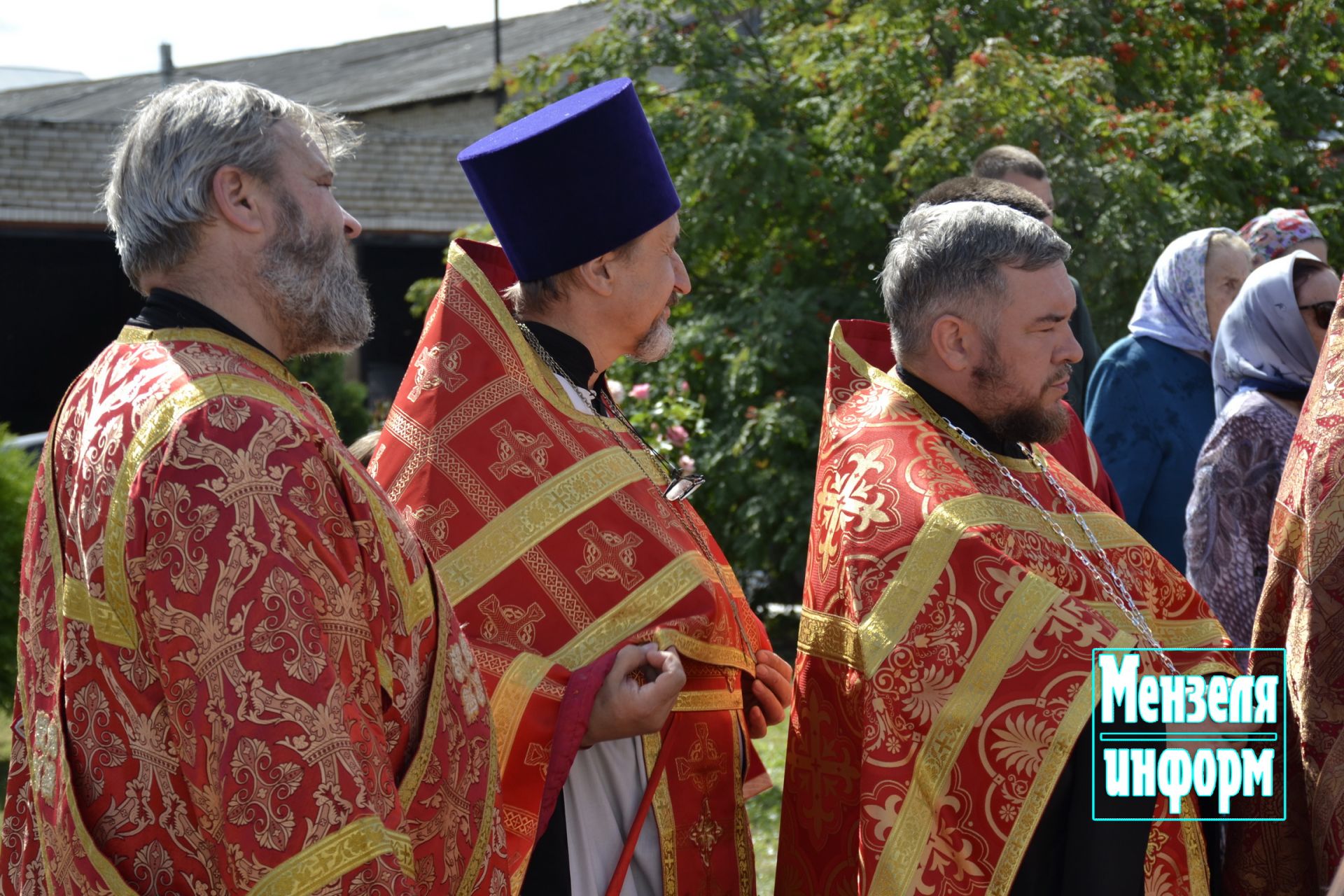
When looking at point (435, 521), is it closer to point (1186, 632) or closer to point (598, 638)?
point (598, 638)

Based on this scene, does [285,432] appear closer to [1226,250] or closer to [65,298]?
[1226,250]

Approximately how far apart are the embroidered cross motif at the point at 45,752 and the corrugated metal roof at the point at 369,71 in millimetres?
17574

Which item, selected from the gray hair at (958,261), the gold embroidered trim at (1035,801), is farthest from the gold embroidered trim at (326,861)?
the gray hair at (958,261)

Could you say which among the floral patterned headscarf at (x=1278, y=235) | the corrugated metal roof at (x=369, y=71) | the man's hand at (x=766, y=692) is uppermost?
the corrugated metal roof at (x=369, y=71)

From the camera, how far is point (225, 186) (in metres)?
1.98

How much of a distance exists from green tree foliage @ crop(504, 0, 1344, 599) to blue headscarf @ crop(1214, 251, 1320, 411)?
11.2ft

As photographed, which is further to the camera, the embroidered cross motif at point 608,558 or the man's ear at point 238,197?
the embroidered cross motif at point 608,558

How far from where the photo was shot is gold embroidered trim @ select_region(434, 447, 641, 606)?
255cm

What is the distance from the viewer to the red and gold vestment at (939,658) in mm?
2430

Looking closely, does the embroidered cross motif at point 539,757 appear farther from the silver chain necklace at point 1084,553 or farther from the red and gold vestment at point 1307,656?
the red and gold vestment at point 1307,656

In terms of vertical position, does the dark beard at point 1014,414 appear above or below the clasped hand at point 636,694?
above

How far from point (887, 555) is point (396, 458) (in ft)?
3.18

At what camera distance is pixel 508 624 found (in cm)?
254

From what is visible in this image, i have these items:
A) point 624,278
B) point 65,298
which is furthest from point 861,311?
point 65,298
